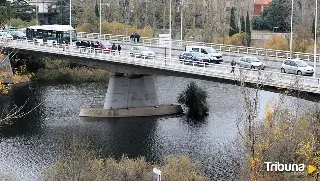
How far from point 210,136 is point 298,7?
58.0 m

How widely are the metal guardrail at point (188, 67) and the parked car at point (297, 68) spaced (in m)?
3.20

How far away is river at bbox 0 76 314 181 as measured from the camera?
161 ft

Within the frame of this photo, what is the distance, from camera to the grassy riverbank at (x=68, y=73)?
95.2 metres

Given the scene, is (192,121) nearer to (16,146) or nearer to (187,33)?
(16,146)

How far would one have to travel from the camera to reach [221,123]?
62.9m

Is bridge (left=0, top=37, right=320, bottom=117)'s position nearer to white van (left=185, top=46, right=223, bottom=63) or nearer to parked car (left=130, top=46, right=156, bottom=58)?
parked car (left=130, top=46, right=156, bottom=58)

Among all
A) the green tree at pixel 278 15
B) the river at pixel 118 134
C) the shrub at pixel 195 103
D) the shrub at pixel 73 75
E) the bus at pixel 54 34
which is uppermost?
the green tree at pixel 278 15

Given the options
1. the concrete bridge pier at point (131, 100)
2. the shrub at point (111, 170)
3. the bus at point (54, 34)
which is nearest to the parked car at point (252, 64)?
the shrub at point (111, 170)

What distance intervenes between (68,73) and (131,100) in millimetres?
28917

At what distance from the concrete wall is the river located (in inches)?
129

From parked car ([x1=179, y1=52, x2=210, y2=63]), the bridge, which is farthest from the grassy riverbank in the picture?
parked car ([x1=179, y1=52, x2=210, y2=63])

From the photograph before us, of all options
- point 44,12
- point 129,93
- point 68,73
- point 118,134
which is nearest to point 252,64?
point 118,134

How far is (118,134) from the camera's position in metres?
59.2

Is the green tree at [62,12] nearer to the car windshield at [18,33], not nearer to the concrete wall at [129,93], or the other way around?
the car windshield at [18,33]
